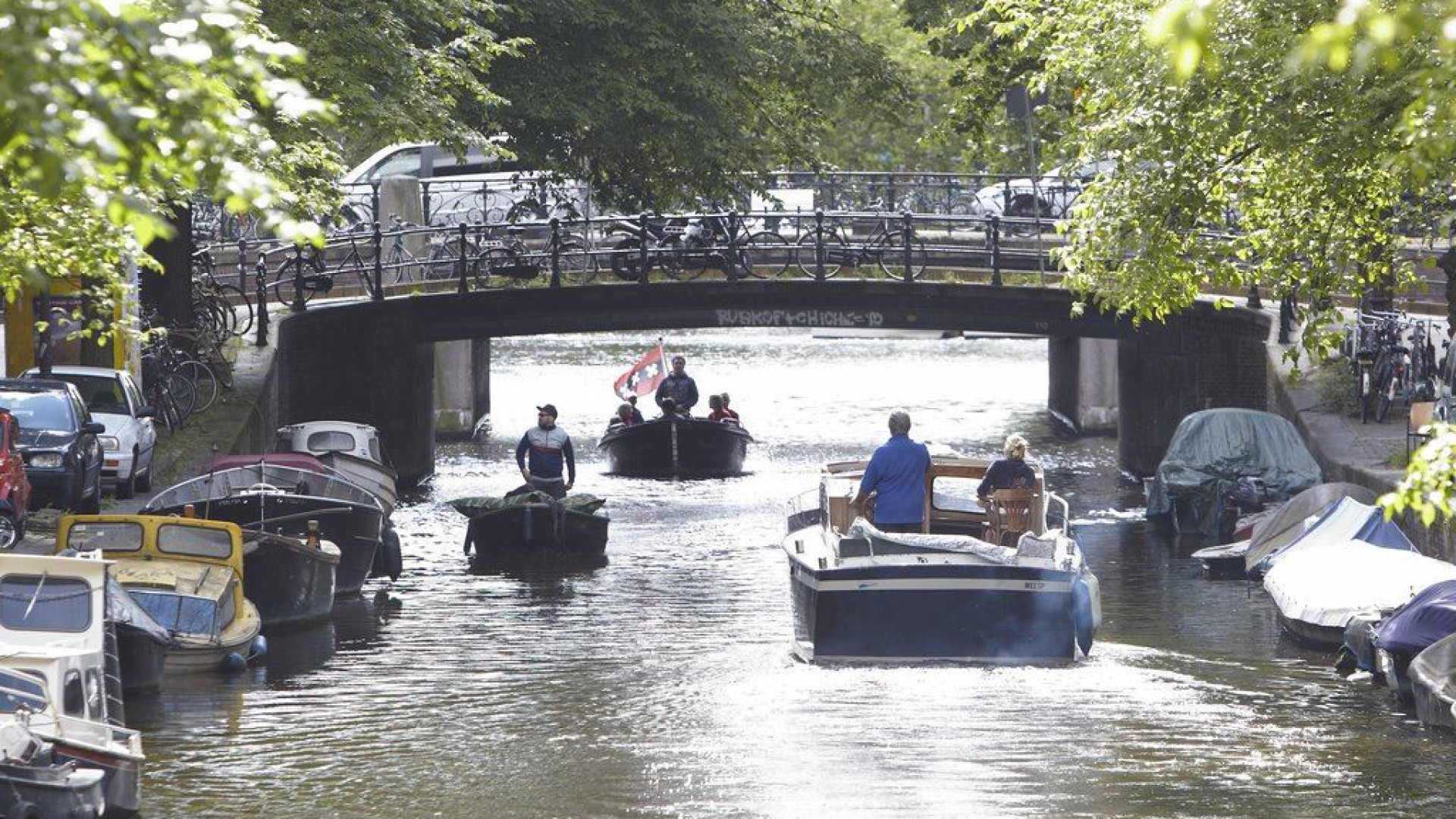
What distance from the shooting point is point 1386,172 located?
54.4 ft

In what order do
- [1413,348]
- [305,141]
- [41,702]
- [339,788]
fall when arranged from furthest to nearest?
[1413,348], [305,141], [339,788], [41,702]

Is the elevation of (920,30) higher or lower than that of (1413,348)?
higher

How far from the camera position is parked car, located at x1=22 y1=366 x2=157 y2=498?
23.9 metres

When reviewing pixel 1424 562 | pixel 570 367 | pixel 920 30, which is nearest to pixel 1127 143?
pixel 1424 562

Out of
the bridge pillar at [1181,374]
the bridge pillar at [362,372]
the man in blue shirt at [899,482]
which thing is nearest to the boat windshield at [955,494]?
the man in blue shirt at [899,482]

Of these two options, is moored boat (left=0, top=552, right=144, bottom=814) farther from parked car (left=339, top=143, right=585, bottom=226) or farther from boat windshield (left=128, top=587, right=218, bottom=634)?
parked car (left=339, top=143, right=585, bottom=226)

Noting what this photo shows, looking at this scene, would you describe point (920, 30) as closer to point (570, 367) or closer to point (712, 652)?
point (712, 652)

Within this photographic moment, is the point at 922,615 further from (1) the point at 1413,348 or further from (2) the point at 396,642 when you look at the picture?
(1) the point at 1413,348

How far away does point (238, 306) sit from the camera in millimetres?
35094

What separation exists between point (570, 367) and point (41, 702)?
150 feet

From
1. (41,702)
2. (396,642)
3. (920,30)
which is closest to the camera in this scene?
(41,702)

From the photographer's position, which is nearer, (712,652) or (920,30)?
(712,652)

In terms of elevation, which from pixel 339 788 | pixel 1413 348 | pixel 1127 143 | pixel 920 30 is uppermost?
pixel 920 30

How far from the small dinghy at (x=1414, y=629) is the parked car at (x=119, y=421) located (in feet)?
43.4
